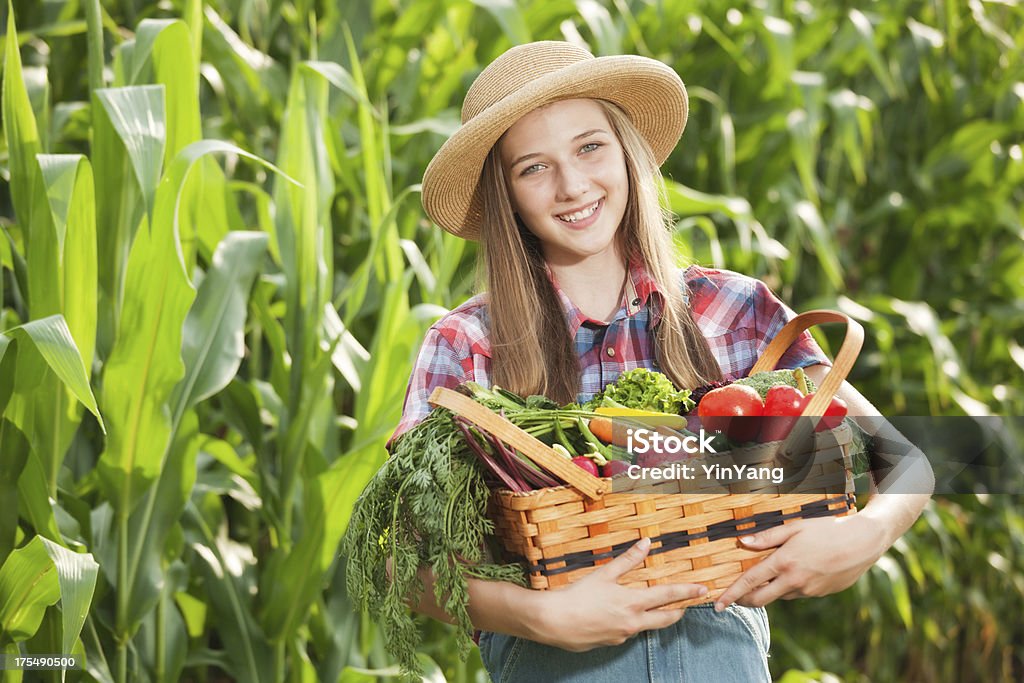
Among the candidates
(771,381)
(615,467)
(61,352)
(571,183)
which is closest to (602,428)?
(615,467)

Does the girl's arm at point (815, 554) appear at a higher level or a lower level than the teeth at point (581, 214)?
lower

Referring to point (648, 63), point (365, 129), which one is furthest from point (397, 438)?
point (365, 129)

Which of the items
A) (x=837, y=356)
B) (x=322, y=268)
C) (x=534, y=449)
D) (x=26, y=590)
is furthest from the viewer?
(x=322, y=268)

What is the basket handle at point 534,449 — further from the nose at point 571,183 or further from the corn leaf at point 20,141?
the corn leaf at point 20,141

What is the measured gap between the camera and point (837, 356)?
2.72ft

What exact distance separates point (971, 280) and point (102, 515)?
2.02 metres

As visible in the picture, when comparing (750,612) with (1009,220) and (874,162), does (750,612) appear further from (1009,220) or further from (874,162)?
(874,162)

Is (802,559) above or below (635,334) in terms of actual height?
below

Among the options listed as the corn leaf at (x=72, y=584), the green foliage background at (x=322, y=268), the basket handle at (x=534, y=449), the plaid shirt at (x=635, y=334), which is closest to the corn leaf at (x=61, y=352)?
the green foliage background at (x=322, y=268)

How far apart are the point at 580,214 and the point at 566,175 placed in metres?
0.04

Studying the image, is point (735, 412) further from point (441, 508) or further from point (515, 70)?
point (515, 70)

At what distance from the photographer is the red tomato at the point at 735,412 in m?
0.75

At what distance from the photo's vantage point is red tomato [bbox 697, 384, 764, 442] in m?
0.75

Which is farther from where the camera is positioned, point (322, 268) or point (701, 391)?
point (322, 268)
